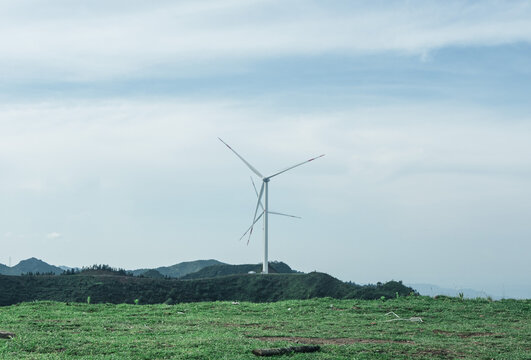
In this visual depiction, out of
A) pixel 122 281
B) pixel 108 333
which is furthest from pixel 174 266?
pixel 108 333

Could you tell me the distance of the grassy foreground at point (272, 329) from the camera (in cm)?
1502

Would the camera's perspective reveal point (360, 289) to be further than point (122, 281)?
No

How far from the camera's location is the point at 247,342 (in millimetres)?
15977

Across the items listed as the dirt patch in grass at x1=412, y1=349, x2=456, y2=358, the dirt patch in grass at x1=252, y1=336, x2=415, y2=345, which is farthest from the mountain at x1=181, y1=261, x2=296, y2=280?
the dirt patch in grass at x1=412, y1=349, x2=456, y2=358

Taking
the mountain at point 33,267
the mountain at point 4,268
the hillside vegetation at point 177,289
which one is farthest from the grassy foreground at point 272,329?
the mountain at point 33,267

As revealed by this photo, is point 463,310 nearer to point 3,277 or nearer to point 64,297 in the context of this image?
point 64,297

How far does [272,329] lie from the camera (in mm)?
20500

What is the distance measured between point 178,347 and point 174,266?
111 meters

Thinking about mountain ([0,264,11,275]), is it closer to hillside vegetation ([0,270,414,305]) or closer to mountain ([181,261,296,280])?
mountain ([181,261,296,280])

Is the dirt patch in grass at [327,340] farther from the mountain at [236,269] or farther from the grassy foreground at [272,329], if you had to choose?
the mountain at [236,269]

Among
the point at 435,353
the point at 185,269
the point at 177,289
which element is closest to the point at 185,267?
the point at 185,269

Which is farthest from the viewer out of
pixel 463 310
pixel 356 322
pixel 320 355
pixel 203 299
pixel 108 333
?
pixel 203 299

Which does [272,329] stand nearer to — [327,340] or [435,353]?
[327,340]

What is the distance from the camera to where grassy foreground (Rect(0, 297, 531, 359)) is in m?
15.0
